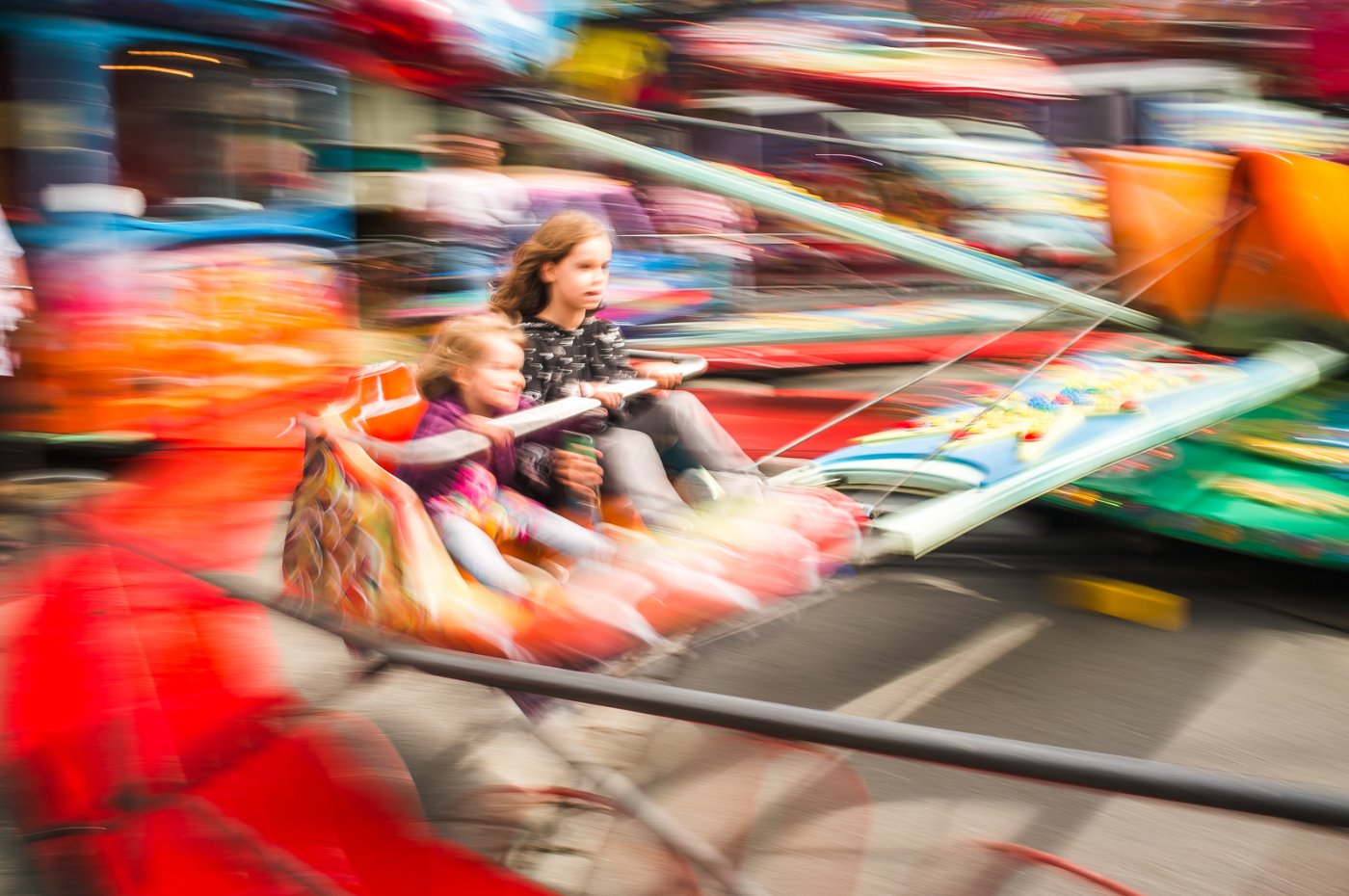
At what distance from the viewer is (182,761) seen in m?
1.59

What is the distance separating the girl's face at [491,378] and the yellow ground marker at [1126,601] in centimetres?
161

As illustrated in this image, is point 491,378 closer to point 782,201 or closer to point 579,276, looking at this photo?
point 579,276

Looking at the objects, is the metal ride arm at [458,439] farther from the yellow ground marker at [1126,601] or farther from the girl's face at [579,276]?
the yellow ground marker at [1126,601]

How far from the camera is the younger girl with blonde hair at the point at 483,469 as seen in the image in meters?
1.59

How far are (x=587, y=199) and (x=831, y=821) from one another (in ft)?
11.6

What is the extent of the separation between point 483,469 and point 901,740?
2.75ft

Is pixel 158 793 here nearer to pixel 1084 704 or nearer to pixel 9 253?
pixel 1084 704

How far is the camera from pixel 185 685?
1639 millimetres

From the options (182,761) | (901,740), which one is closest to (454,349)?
(182,761)

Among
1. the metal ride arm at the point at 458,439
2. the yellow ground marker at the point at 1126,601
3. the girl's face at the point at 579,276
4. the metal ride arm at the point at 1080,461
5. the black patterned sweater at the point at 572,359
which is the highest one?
the girl's face at the point at 579,276

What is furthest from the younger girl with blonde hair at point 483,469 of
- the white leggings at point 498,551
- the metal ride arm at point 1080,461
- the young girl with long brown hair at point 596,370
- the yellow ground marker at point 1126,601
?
the yellow ground marker at point 1126,601

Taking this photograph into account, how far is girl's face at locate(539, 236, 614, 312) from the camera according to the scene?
1921 mm

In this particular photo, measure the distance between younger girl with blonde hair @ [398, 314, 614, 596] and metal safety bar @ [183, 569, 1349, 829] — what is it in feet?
0.73

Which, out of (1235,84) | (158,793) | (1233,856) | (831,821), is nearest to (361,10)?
(158,793)
